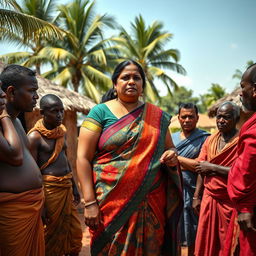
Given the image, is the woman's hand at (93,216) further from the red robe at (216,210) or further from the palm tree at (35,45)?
the palm tree at (35,45)

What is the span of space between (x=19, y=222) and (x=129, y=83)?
1.29m

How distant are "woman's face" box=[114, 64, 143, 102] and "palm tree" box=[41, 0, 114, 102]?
1509 cm

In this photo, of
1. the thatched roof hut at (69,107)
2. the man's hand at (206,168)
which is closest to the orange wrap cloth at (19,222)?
the man's hand at (206,168)

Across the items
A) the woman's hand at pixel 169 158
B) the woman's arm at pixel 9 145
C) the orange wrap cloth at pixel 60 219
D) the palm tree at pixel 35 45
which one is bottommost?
the orange wrap cloth at pixel 60 219

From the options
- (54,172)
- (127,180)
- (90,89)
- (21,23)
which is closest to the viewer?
(127,180)

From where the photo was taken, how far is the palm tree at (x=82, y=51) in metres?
17.6

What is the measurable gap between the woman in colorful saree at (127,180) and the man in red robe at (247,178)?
450 mm

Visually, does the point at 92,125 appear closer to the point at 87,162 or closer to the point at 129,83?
the point at 87,162

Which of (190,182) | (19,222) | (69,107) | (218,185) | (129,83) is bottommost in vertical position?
(190,182)

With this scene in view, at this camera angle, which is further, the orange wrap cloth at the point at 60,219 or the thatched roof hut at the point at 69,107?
the thatched roof hut at the point at 69,107

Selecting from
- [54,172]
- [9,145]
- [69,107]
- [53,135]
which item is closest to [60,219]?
[54,172]

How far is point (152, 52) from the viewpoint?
2234 cm

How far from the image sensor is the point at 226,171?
2846 millimetres

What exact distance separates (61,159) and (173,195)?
6.30 feet
